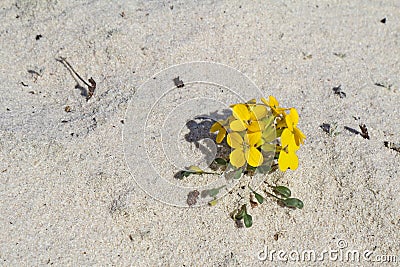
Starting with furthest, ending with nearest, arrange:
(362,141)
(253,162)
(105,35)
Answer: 1. (105,35)
2. (362,141)
3. (253,162)

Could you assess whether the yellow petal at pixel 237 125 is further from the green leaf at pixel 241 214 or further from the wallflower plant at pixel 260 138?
the green leaf at pixel 241 214

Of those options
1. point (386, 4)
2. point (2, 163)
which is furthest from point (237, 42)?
point (2, 163)

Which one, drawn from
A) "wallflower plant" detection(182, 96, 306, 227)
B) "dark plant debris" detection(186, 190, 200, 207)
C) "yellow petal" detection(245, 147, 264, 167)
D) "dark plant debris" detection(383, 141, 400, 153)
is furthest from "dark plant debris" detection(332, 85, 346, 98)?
"dark plant debris" detection(186, 190, 200, 207)

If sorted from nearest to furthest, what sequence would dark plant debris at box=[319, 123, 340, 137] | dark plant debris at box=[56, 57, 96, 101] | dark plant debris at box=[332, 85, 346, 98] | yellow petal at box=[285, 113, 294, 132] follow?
1. yellow petal at box=[285, 113, 294, 132]
2. dark plant debris at box=[319, 123, 340, 137]
3. dark plant debris at box=[56, 57, 96, 101]
4. dark plant debris at box=[332, 85, 346, 98]

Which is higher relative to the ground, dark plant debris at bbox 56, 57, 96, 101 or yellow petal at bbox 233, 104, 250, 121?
dark plant debris at bbox 56, 57, 96, 101

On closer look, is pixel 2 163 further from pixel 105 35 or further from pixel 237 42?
pixel 237 42

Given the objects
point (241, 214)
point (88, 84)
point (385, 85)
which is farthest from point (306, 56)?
point (88, 84)

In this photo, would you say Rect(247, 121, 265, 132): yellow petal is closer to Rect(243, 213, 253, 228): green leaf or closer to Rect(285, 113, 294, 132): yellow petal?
Rect(285, 113, 294, 132): yellow petal
